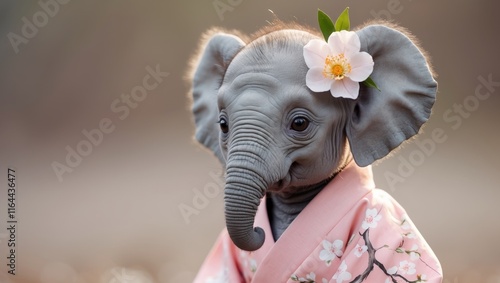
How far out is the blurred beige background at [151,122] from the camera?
5270 mm

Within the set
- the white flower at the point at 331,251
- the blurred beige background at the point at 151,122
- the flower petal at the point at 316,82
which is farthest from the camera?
the blurred beige background at the point at 151,122

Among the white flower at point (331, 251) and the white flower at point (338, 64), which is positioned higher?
the white flower at point (338, 64)

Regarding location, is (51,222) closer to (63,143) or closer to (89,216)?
(89,216)

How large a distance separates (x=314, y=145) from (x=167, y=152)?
13.8 ft

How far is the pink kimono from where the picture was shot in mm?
2113

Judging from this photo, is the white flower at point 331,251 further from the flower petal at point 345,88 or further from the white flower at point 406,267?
the flower petal at point 345,88

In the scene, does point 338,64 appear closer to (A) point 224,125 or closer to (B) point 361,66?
(B) point 361,66

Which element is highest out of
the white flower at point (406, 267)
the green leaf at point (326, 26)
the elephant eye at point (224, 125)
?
the green leaf at point (326, 26)

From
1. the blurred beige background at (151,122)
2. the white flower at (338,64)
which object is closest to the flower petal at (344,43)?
the white flower at (338,64)

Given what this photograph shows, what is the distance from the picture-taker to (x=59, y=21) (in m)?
6.04

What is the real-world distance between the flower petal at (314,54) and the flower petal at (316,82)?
1 cm

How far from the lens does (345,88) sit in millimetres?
2092

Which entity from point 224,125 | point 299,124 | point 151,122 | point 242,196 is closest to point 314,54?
point 299,124

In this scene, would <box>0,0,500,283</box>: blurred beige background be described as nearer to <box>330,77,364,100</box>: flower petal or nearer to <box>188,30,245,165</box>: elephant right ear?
<box>188,30,245,165</box>: elephant right ear
